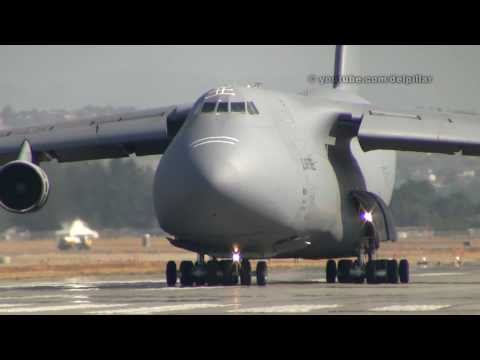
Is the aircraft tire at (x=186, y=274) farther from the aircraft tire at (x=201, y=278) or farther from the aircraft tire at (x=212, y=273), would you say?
the aircraft tire at (x=212, y=273)

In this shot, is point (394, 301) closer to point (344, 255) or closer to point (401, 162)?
point (344, 255)

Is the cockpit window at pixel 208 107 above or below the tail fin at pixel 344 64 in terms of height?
below

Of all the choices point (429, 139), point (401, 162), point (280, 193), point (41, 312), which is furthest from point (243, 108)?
point (401, 162)

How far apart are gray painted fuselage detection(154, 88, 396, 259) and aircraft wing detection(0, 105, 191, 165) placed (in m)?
3.77

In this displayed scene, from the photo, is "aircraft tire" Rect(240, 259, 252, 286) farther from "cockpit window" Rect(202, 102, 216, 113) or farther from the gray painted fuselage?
"cockpit window" Rect(202, 102, 216, 113)

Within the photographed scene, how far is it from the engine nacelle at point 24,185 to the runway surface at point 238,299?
6.50 ft

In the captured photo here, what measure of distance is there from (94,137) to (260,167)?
7270 mm

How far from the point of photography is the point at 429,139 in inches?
1235

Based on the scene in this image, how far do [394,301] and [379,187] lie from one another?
12092mm

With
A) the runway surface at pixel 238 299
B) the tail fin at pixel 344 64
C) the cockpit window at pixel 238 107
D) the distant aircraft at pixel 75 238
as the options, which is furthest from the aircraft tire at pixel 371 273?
the distant aircraft at pixel 75 238

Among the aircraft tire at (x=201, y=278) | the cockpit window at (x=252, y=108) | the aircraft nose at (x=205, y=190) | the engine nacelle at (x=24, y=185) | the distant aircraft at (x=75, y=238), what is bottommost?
the aircraft tire at (x=201, y=278)

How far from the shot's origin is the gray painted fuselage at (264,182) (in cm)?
2584

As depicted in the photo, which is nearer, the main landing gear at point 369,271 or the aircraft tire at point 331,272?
the main landing gear at point 369,271

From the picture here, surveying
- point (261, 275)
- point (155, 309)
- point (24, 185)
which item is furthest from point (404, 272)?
point (155, 309)
